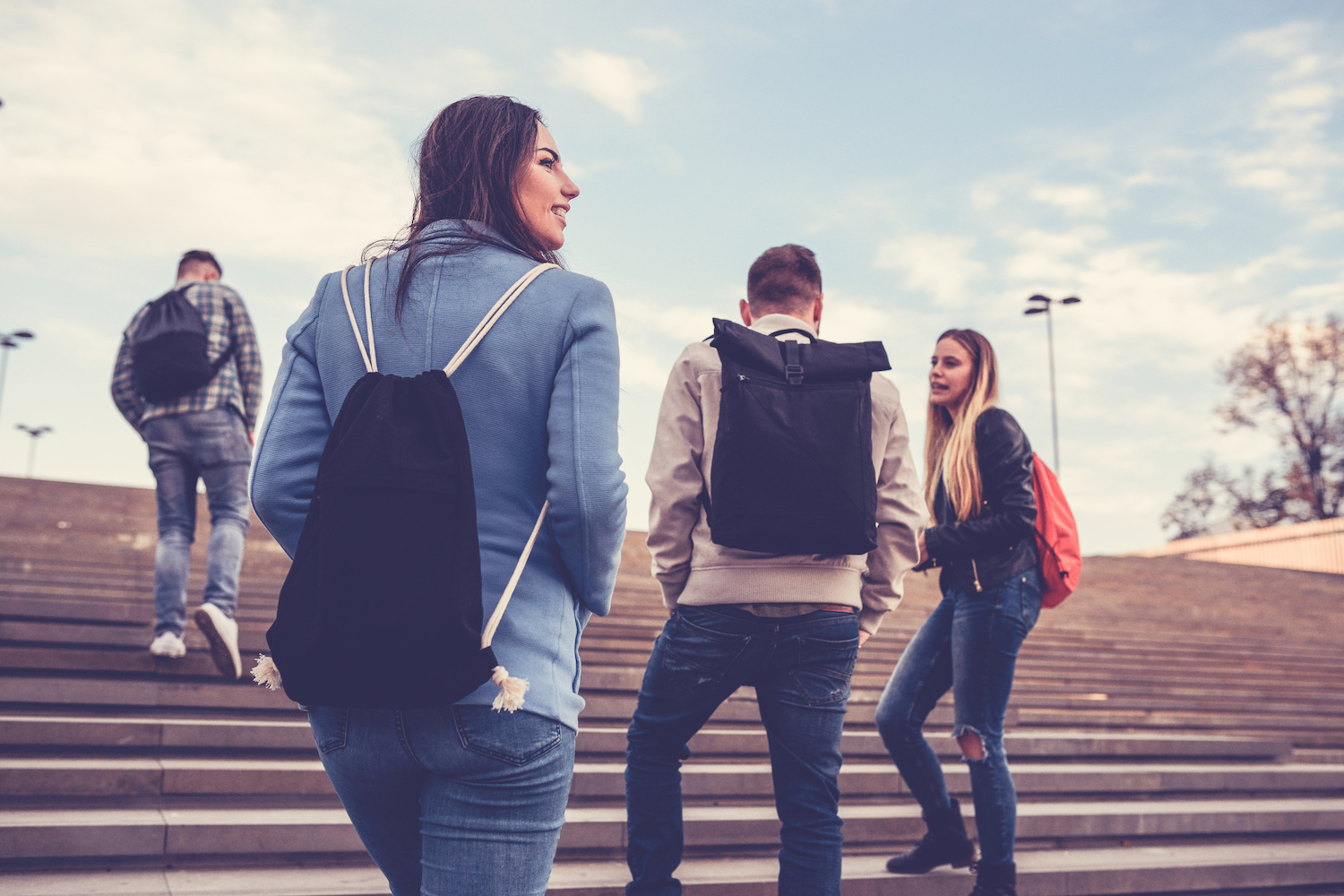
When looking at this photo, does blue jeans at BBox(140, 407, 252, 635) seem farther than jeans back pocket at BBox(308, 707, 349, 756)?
Yes

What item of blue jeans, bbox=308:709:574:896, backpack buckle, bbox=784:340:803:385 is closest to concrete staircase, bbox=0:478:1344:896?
backpack buckle, bbox=784:340:803:385

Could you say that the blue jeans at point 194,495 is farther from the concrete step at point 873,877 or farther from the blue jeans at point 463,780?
the blue jeans at point 463,780

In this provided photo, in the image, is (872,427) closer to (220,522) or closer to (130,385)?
(220,522)

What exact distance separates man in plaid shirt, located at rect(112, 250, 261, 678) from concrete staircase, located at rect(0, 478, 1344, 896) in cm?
28

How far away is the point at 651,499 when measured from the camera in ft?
8.86

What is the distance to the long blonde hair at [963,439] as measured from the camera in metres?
3.54

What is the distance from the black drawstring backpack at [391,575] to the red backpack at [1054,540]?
8.74 ft

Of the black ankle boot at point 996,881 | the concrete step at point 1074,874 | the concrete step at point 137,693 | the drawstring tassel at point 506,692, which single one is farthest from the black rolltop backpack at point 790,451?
the concrete step at point 137,693

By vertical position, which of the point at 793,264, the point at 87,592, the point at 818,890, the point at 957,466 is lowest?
the point at 818,890

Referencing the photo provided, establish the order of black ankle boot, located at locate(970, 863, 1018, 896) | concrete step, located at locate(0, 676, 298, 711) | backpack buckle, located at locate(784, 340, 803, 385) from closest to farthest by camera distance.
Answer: backpack buckle, located at locate(784, 340, 803, 385) → black ankle boot, located at locate(970, 863, 1018, 896) → concrete step, located at locate(0, 676, 298, 711)

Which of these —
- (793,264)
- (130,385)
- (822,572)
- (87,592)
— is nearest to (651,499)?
(822,572)

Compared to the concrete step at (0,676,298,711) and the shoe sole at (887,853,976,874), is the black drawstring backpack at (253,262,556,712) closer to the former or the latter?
the shoe sole at (887,853,976,874)

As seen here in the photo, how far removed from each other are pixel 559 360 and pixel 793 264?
1.53 m

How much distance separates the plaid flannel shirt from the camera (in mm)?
4477
